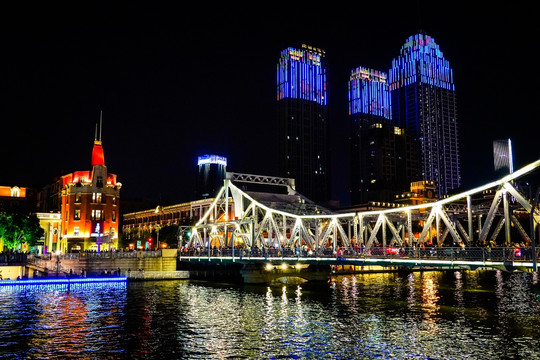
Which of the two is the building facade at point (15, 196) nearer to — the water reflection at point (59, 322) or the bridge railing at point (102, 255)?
the bridge railing at point (102, 255)

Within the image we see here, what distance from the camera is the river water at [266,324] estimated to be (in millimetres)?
30656

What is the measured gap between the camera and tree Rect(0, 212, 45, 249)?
92.8m

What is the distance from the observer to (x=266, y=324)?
131ft

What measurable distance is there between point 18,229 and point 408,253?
7466 centimetres

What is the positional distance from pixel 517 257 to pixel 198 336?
73.7 ft

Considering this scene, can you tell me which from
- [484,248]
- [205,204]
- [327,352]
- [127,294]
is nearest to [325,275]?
[127,294]

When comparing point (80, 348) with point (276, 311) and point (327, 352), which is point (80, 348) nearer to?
point (327, 352)

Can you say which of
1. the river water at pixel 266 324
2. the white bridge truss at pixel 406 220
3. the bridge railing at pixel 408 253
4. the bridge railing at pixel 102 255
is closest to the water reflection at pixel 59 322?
the river water at pixel 266 324

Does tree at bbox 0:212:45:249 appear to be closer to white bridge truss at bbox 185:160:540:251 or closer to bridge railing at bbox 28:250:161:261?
bridge railing at bbox 28:250:161:261

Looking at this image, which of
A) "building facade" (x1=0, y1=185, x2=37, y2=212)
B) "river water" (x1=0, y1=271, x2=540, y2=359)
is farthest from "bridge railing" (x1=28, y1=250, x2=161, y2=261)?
"building facade" (x1=0, y1=185, x2=37, y2=212)

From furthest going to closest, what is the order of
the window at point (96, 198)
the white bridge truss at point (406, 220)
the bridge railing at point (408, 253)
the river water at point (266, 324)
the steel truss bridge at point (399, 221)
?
the window at point (96, 198)
the white bridge truss at point (406, 220)
the steel truss bridge at point (399, 221)
the bridge railing at point (408, 253)
the river water at point (266, 324)

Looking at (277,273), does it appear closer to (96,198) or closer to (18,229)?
(18,229)

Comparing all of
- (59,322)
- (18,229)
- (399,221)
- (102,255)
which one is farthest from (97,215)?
(59,322)

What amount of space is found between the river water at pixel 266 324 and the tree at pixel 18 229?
Result: 33.1 metres
